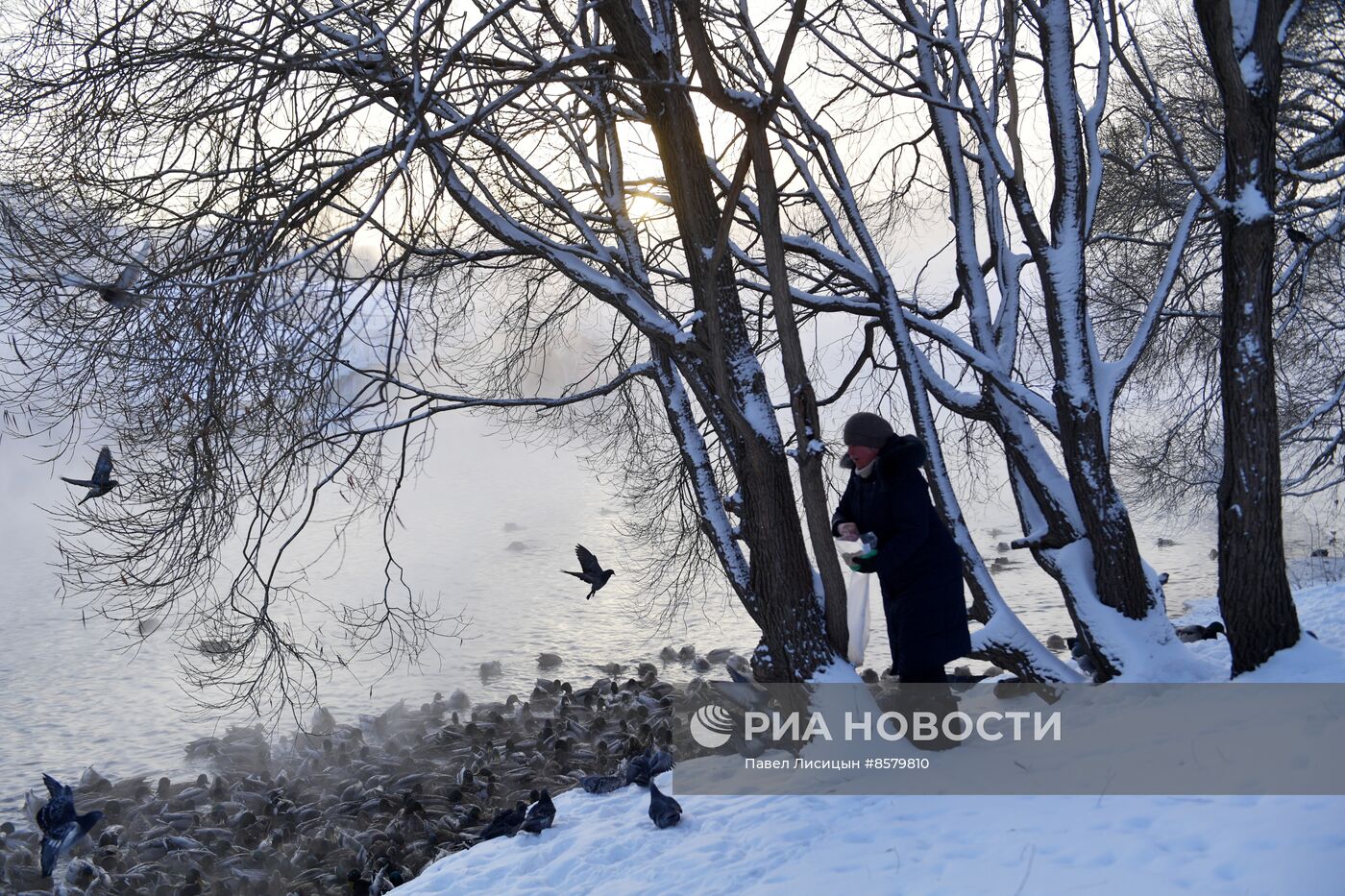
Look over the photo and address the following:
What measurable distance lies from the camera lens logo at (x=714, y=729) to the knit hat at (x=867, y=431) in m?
2.33

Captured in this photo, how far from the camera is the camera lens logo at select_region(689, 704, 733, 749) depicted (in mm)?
6164

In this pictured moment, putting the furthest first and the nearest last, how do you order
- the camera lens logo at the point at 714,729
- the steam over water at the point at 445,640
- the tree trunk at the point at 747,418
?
1. the steam over water at the point at 445,640
2. the camera lens logo at the point at 714,729
3. the tree trunk at the point at 747,418

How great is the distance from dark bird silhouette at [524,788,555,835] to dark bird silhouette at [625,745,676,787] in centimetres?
59

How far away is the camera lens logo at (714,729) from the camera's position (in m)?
6.16

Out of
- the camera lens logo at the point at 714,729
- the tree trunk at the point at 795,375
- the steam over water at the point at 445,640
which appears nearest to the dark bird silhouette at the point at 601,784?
the camera lens logo at the point at 714,729

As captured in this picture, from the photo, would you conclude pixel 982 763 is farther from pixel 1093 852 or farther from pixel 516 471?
pixel 516 471

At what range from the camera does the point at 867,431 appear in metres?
4.48

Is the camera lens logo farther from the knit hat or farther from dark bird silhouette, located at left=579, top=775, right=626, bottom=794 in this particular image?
the knit hat

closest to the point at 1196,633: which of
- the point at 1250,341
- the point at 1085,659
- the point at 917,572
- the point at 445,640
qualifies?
the point at 1085,659

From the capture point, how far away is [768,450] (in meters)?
5.22

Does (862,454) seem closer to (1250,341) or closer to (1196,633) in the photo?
(1250,341)

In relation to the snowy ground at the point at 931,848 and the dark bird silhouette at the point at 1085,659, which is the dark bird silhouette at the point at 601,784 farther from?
the dark bird silhouette at the point at 1085,659

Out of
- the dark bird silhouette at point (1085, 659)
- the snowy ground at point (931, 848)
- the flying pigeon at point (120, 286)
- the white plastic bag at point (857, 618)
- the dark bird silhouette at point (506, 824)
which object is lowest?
the dark bird silhouette at point (506, 824)

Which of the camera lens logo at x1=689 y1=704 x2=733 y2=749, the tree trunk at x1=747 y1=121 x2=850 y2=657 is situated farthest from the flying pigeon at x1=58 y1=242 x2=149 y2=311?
the camera lens logo at x1=689 y1=704 x2=733 y2=749
